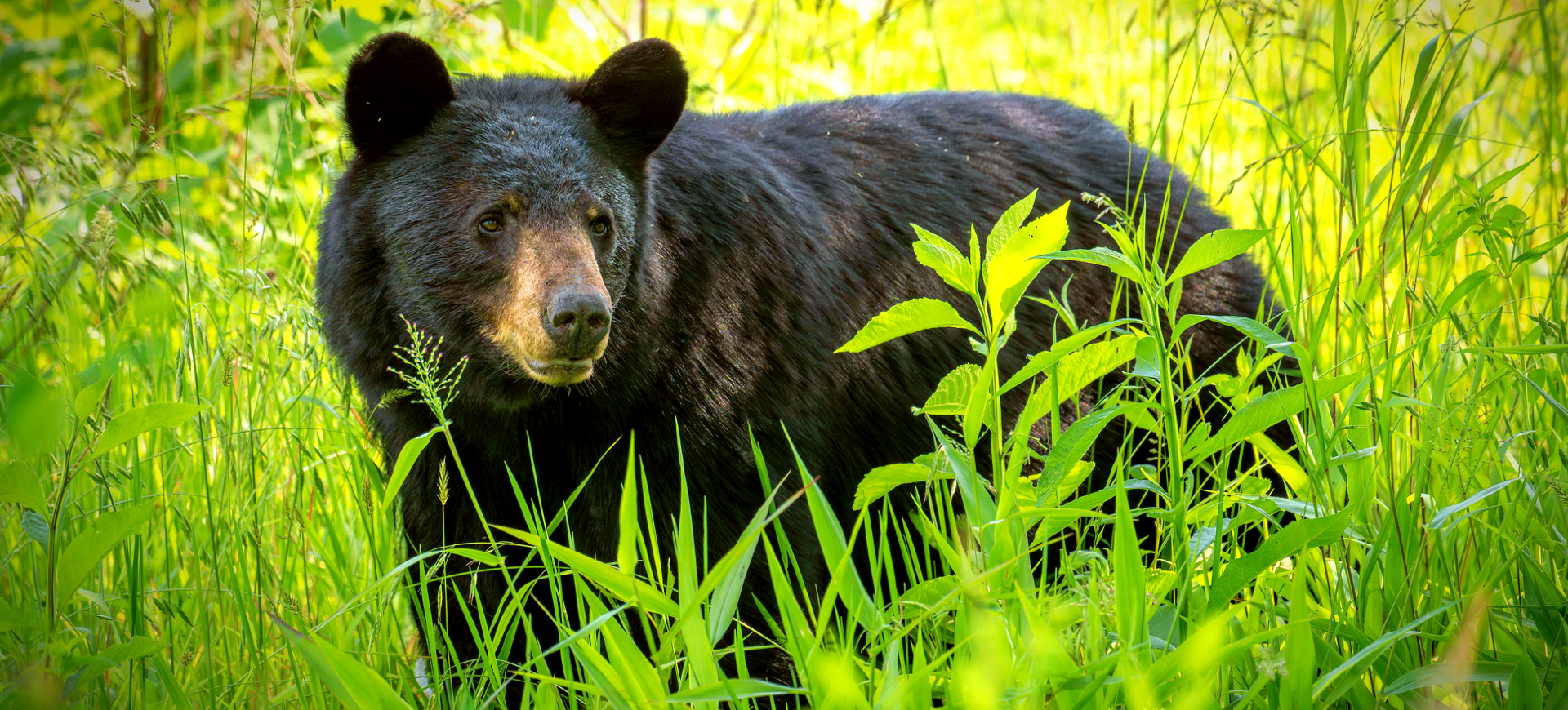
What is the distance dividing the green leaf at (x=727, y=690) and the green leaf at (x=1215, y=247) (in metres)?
0.89

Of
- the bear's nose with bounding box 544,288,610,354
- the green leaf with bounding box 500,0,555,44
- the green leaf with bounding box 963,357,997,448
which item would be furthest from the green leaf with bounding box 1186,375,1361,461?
the green leaf with bounding box 500,0,555,44

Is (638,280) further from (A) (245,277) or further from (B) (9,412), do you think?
(B) (9,412)

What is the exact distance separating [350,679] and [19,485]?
1.99ft

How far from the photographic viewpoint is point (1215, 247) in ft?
5.80

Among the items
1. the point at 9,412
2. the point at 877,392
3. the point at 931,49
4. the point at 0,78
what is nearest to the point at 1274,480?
the point at 877,392

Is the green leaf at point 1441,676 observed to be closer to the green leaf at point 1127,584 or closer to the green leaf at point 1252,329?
the green leaf at point 1127,584

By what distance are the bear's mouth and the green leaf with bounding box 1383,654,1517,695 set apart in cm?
161

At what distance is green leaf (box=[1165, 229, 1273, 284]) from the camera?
1.74 m

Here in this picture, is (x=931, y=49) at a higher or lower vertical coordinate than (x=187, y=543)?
higher

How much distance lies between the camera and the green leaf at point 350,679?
155 cm

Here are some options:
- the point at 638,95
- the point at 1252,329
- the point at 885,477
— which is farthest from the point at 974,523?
the point at 638,95

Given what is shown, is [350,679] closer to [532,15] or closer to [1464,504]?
[1464,504]

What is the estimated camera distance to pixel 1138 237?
180cm

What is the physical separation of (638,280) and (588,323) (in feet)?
1.36
